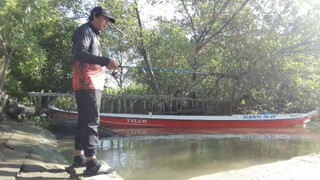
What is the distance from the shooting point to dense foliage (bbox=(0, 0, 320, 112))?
1554 cm

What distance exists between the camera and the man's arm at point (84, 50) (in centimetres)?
383

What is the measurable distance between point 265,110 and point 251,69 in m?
2.88

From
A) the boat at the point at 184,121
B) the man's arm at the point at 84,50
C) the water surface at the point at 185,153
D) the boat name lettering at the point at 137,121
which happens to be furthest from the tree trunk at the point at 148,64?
the man's arm at the point at 84,50

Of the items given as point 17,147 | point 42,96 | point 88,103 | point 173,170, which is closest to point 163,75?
point 42,96

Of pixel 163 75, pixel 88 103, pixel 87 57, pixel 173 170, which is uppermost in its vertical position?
pixel 163 75

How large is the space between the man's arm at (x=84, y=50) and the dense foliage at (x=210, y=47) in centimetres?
1128

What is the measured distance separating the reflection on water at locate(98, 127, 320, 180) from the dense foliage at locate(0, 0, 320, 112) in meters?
5.39

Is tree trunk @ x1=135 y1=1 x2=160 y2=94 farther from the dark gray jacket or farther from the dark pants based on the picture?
the dark pants

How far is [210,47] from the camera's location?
658 inches

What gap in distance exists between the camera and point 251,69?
53.7 ft

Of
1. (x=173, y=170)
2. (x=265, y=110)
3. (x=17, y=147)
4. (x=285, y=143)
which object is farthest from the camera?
(x=265, y=110)

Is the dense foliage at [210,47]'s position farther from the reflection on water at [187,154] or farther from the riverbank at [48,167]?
the riverbank at [48,167]

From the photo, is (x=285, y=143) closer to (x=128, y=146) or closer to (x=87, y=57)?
(x=128, y=146)

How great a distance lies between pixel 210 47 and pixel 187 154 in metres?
9.22
